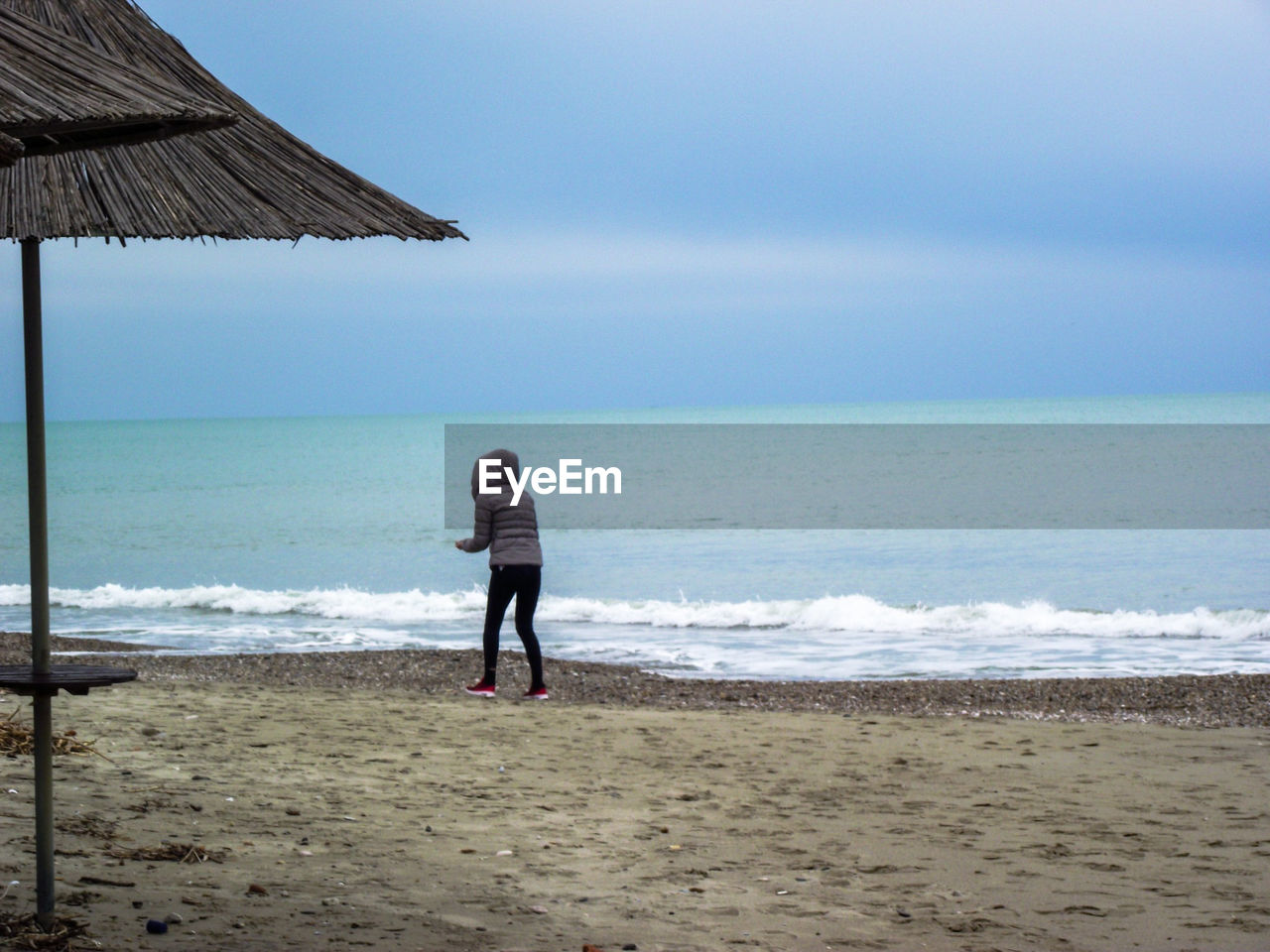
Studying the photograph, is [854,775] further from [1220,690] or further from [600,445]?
[600,445]

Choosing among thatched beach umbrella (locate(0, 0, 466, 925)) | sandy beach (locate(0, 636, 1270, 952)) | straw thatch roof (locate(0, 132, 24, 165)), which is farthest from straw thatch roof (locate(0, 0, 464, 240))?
sandy beach (locate(0, 636, 1270, 952))

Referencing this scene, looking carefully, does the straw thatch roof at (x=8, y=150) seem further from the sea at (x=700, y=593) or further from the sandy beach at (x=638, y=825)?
the sea at (x=700, y=593)

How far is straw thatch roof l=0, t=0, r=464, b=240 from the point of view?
12.8 ft

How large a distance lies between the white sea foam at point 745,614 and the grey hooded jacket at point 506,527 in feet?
26.0

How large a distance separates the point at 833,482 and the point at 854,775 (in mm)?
42632

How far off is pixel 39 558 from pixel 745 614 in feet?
46.5

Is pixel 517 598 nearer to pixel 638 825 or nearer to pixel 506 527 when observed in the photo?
pixel 506 527

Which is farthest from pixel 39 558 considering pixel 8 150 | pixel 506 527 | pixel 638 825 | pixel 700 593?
pixel 700 593

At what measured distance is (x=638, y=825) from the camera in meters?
6.01

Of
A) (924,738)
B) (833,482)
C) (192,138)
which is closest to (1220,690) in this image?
(924,738)

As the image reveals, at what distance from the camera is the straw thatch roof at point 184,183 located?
390cm

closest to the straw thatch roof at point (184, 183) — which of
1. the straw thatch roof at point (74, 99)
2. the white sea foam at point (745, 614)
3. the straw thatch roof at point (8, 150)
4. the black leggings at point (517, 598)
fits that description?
the straw thatch roof at point (74, 99)

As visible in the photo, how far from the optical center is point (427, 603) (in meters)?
19.7

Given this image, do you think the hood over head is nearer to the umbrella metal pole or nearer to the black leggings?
the black leggings
